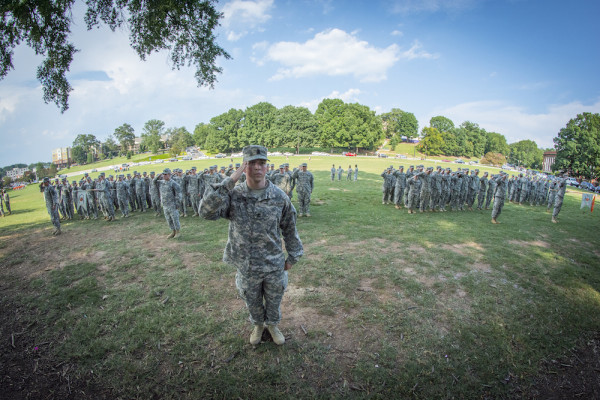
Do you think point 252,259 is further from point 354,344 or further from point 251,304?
point 354,344

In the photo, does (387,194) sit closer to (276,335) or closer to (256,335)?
(276,335)

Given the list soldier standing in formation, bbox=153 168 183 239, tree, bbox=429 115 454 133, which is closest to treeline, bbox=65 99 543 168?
tree, bbox=429 115 454 133

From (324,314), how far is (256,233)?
2325 millimetres

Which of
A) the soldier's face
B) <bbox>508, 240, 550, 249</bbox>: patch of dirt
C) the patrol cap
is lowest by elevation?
<bbox>508, 240, 550, 249</bbox>: patch of dirt

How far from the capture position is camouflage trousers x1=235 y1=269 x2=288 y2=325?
3348 millimetres

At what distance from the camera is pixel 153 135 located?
10250cm

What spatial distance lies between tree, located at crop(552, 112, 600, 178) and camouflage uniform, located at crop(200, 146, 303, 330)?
48.5 m

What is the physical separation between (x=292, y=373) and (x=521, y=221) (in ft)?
45.2

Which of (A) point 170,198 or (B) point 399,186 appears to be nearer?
(A) point 170,198

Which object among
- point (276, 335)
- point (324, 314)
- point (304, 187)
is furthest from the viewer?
point (304, 187)

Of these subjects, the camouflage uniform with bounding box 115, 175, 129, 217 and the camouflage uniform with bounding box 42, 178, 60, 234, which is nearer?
the camouflage uniform with bounding box 42, 178, 60, 234

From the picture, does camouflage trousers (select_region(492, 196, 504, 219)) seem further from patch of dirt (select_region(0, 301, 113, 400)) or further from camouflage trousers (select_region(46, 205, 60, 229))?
camouflage trousers (select_region(46, 205, 60, 229))

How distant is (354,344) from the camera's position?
3.84 metres

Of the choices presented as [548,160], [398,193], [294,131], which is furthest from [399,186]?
[548,160]
